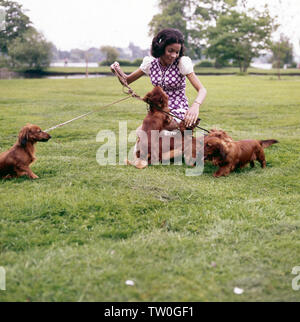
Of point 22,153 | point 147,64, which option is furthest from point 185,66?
point 22,153

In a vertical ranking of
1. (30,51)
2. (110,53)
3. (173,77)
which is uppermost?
(110,53)

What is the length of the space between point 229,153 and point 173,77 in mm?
1603

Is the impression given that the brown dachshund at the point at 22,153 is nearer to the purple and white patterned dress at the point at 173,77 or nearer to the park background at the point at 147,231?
the park background at the point at 147,231

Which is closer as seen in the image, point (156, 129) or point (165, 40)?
point (165, 40)

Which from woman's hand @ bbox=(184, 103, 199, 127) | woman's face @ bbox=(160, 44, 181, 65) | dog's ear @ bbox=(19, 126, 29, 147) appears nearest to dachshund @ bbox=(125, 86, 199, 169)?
woman's hand @ bbox=(184, 103, 199, 127)

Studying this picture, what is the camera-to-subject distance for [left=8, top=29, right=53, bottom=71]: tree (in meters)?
45.9

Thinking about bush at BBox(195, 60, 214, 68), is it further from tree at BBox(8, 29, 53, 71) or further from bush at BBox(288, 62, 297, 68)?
tree at BBox(8, 29, 53, 71)

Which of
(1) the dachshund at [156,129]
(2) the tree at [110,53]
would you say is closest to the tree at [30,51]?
(2) the tree at [110,53]

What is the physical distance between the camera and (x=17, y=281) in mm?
2584

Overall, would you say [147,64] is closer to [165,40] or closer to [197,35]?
[165,40]

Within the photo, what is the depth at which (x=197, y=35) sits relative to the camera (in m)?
61.1

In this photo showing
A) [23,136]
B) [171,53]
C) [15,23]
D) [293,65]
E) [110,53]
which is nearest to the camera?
[23,136]

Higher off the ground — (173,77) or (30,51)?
(30,51)
